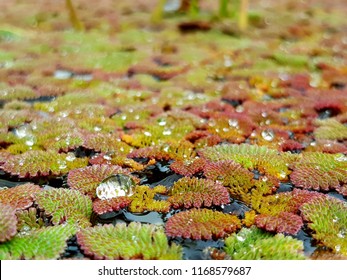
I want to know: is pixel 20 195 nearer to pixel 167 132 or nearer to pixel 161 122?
pixel 167 132

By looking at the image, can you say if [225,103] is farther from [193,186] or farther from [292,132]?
[193,186]

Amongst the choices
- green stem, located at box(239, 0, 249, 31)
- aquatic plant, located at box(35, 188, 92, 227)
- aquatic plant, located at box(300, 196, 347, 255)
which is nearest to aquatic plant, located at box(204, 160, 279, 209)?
aquatic plant, located at box(300, 196, 347, 255)

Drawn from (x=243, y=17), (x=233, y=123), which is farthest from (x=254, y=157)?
(x=243, y=17)

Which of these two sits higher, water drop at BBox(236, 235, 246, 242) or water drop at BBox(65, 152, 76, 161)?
water drop at BBox(65, 152, 76, 161)

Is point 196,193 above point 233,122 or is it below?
above

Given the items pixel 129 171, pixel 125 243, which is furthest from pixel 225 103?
Answer: pixel 125 243

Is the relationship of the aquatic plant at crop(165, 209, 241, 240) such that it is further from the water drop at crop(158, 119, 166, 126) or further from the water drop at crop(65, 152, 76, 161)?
the water drop at crop(158, 119, 166, 126)
